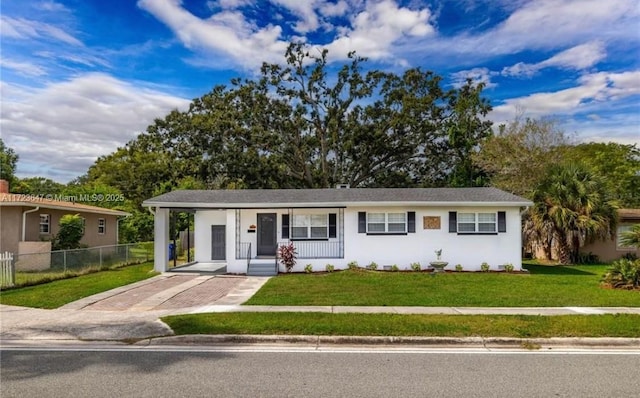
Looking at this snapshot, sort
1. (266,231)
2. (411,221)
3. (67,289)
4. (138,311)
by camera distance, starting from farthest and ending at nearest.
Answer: (266,231) → (411,221) → (67,289) → (138,311)

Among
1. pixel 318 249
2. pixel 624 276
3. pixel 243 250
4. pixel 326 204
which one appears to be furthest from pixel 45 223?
pixel 624 276

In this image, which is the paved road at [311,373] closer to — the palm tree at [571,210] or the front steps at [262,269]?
the front steps at [262,269]

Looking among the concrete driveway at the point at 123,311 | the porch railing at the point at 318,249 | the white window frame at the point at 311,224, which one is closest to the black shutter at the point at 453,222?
the porch railing at the point at 318,249

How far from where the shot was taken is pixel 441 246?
1873 centimetres

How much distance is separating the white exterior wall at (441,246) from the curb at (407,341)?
10.9 m

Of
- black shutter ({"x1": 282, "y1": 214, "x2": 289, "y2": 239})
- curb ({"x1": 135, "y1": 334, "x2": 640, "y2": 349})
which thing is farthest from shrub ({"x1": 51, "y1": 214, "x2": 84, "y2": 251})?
curb ({"x1": 135, "y1": 334, "x2": 640, "y2": 349})

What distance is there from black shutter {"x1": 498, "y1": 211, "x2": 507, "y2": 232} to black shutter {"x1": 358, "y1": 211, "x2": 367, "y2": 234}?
5.34 m

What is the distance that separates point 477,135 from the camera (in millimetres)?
37969

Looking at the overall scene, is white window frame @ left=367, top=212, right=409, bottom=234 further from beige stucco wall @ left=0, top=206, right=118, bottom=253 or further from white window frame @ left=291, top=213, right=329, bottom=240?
beige stucco wall @ left=0, top=206, right=118, bottom=253

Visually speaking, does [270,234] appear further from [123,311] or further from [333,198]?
[123,311]

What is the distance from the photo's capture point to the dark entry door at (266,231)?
19.9 metres

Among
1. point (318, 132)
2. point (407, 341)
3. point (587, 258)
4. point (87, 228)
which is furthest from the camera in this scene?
point (318, 132)

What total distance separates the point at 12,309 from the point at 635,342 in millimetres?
12629

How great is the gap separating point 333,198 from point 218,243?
6.28 metres
